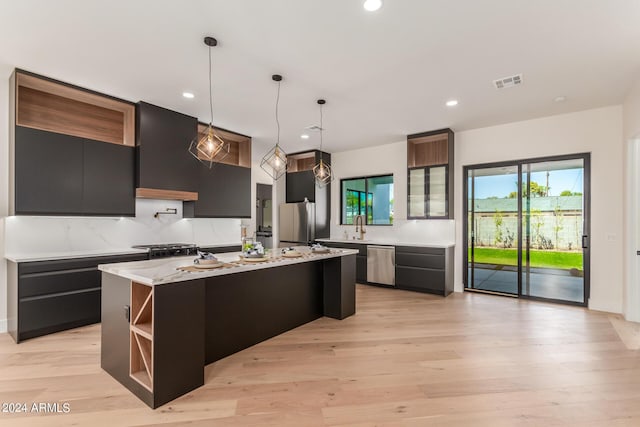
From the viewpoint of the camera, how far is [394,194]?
640 cm

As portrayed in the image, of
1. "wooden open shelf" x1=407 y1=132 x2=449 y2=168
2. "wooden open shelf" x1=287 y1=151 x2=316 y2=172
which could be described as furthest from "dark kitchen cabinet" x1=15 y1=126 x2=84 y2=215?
"wooden open shelf" x1=407 y1=132 x2=449 y2=168

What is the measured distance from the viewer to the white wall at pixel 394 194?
586 cm

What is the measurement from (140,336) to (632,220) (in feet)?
19.0

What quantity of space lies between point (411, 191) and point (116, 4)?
513cm

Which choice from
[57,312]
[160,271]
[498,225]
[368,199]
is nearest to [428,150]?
[368,199]

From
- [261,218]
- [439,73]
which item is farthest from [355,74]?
[261,218]

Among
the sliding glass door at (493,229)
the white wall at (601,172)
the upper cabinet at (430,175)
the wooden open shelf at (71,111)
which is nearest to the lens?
the wooden open shelf at (71,111)

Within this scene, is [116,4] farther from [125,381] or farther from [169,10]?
[125,381]

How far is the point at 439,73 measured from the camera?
3.37 m

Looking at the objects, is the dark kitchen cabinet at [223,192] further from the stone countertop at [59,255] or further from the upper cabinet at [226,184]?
the stone countertop at [59,255]

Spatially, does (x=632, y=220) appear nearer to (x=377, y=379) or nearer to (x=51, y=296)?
(x=377, y=379)

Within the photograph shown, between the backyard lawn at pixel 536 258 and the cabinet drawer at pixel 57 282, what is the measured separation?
19.5ft

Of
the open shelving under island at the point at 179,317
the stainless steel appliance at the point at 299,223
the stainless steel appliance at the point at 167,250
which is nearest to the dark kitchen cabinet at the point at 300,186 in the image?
the stainless steel appliance at the point at 299,223

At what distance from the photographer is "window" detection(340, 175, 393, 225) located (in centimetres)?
662
